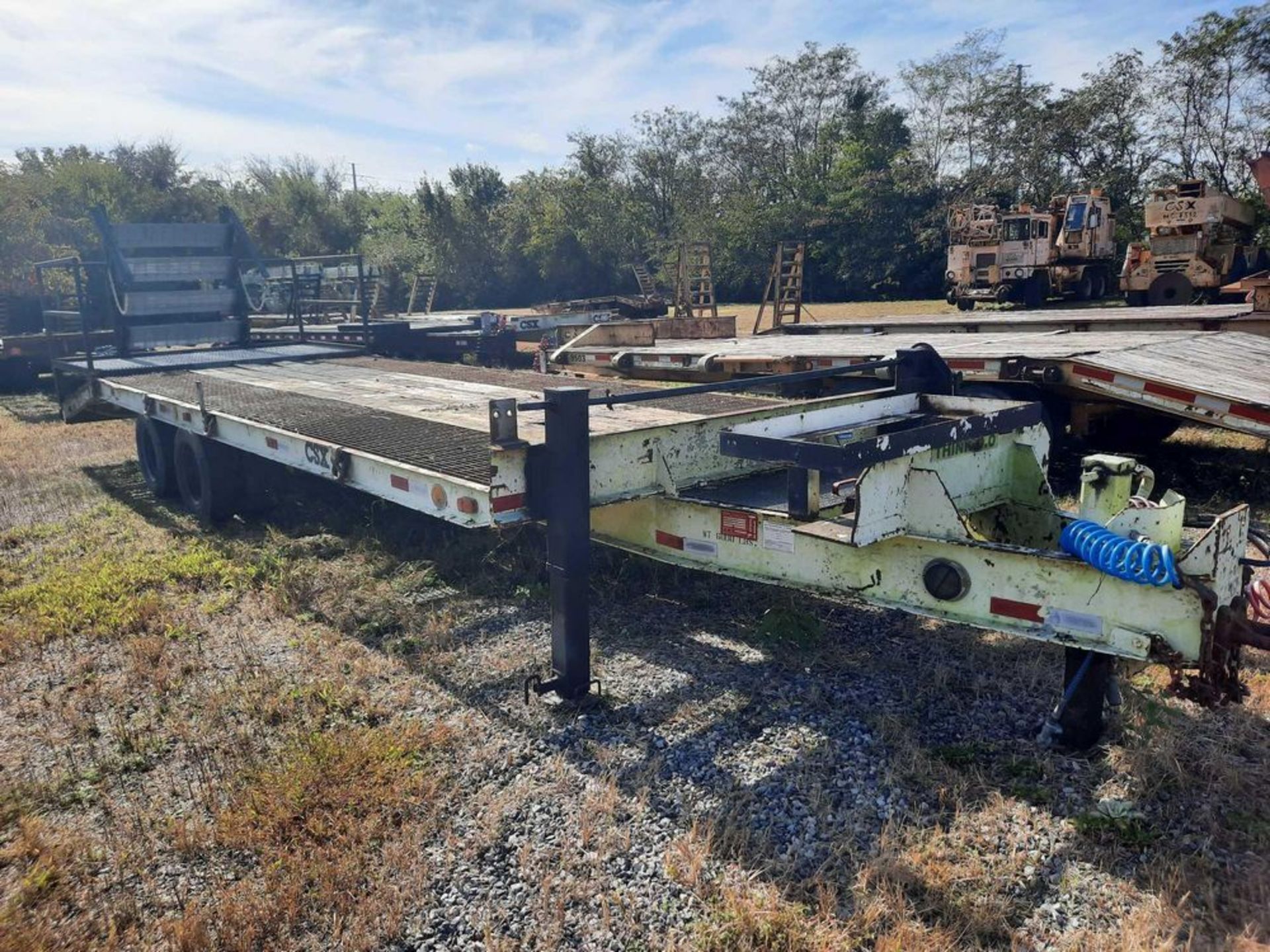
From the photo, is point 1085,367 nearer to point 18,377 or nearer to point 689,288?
point 689,288

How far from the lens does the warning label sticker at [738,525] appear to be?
3.44 m

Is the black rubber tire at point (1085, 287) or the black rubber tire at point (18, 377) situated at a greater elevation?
the black rubber tire at point (1085, 287)

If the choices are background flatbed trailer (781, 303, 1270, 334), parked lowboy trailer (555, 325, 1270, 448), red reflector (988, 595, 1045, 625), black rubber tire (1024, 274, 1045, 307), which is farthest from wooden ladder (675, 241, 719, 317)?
red reflector (988, 595, 1045, 625)

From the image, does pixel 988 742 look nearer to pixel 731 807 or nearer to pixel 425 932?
pixel 731 807

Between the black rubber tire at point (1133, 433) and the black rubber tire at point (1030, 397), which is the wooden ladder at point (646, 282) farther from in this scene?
the black rubber tire at point (1030, 397)

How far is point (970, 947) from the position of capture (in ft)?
7.69

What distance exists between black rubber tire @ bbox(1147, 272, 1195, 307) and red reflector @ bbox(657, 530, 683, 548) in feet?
62.4

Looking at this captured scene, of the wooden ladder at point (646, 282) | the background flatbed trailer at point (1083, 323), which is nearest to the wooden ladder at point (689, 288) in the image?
the background flatbed trailer at point (1083, 323)

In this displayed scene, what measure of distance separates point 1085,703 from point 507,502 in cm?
218

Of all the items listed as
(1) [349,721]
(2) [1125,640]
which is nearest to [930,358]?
(2) [1125,640]

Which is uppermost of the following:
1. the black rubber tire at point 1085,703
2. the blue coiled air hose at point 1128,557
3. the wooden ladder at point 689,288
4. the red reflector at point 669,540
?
the wooden ladder at point 689,288

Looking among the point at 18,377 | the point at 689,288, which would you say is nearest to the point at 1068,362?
the point at 689,288

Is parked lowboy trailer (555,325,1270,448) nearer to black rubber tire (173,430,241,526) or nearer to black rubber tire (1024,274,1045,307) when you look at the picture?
black rubber tire (173,430,241,526)

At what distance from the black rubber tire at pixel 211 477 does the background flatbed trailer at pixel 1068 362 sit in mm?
4673
